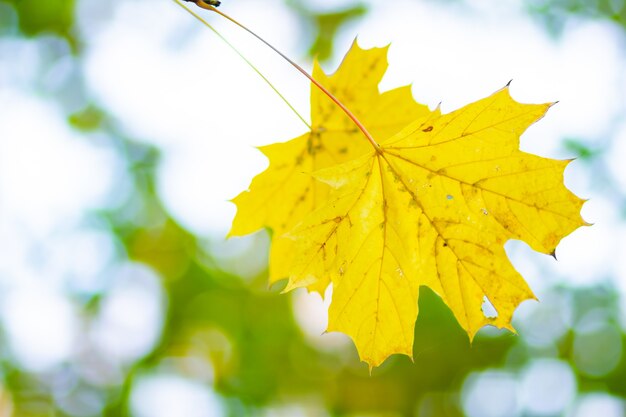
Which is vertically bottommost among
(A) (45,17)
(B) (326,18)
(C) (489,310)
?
(C) (489,310)

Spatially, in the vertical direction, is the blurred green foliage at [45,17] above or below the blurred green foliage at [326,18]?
below

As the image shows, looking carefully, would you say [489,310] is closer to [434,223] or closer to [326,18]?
[434,223]

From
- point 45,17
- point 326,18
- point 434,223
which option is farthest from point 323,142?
point 45,17

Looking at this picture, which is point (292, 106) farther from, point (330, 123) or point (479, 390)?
point (479, 390)

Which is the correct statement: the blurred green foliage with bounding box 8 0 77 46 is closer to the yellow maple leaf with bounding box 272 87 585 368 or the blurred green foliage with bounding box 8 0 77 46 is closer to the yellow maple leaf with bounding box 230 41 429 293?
the yellow maple leaf with bounding box 230 41 429 293

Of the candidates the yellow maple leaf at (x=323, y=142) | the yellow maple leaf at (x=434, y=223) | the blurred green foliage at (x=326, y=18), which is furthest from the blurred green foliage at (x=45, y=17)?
the yellow maple leaf at (x=434, y=223)

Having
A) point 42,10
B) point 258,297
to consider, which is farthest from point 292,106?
point 42,10

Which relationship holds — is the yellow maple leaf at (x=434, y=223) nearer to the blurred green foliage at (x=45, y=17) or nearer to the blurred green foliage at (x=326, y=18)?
the blurred green foliage at (x=326, y=18)
